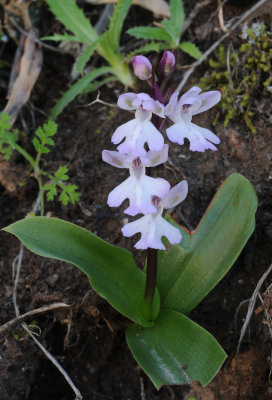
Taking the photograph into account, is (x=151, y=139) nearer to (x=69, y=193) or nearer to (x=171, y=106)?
(x=171, y=106)

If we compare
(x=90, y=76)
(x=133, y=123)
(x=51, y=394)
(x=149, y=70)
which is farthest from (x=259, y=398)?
(x=90, y=76)

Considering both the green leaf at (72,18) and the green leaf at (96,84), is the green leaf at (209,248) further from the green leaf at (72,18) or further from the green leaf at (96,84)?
the green leaf at (72,18)

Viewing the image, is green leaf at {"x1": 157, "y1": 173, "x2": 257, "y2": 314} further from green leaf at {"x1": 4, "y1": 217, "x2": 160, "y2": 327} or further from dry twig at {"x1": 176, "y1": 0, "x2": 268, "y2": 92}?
dry twig at {"x1": 176, "y1": 0, "x2": 268, "y2": 92}

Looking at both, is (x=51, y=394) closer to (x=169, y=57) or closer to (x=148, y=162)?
(x=148, y=162)

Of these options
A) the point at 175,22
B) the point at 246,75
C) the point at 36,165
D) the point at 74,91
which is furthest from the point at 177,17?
the point at 36,165

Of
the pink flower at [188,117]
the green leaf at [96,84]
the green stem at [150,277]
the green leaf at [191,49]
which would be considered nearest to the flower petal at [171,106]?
the pink flower at [188,117]

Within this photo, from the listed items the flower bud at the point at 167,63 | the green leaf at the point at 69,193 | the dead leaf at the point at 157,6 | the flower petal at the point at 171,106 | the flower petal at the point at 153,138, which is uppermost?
the flower bud at the point at 167,63
